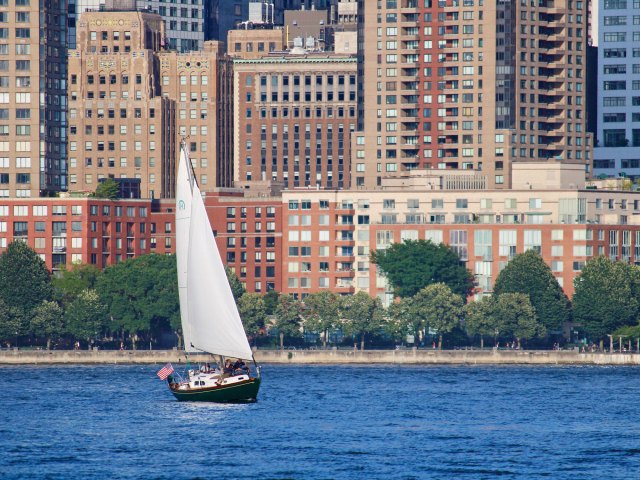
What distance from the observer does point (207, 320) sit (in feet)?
622

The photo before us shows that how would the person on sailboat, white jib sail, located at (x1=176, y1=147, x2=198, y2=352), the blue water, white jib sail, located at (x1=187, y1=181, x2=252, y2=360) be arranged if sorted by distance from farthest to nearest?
white jib sail, located at (x1=176, y1=147, x2=198, y2=352), white jib sail, located at (x1=187, y1=181, x2=252, y2=360), the person on sailboat, the blue water

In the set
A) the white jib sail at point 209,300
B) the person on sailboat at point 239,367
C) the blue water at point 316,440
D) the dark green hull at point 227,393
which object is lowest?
the blue water at point 316,440

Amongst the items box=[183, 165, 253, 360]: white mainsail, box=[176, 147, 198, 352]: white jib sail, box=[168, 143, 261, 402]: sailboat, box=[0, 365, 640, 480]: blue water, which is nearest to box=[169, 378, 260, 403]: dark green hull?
box=[168, 143, 261, 402]: sailboat

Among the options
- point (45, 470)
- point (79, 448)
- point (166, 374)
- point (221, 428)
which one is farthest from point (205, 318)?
point (45, 470)

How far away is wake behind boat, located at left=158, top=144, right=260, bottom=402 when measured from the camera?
188m

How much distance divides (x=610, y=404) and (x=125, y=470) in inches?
2556

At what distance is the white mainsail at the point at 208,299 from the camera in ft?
617

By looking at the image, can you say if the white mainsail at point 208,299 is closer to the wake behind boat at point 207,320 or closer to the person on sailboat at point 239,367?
the wake behind boat at point 207,320

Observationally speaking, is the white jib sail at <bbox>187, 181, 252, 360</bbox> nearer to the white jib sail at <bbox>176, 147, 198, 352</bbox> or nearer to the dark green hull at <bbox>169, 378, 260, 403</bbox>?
the white jib sail at <bbox>176, 147, 198, 352</bbox>

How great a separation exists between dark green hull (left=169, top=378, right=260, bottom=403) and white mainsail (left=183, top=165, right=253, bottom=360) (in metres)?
2.52

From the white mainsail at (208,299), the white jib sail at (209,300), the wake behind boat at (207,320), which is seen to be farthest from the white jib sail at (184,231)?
the white jib sail at (209,300)

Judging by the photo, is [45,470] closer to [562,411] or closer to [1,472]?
[1,472]

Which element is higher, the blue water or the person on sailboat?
the person on sailboat

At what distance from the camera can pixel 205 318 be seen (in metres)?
190
